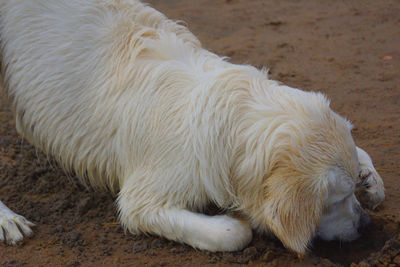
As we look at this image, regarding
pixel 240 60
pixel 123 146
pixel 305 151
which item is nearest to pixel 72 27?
pixel 123 146

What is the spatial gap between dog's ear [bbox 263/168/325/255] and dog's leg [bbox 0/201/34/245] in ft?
5.23

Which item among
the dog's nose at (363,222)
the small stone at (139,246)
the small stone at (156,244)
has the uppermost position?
the dog's nose at (363,222)

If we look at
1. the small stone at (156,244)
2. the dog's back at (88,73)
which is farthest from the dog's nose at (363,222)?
the dog's back at (88,73)

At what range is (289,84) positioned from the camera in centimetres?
567

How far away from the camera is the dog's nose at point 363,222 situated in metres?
3.31

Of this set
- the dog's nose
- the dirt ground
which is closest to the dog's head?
the dog's nose

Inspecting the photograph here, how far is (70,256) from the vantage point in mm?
3311

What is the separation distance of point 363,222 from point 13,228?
2.19 metres

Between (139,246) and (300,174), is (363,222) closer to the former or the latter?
(300,174)

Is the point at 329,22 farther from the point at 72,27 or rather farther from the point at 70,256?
the point at 70,256

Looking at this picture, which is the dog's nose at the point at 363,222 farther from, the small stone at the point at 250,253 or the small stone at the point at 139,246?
the small stone at the point at 139,246

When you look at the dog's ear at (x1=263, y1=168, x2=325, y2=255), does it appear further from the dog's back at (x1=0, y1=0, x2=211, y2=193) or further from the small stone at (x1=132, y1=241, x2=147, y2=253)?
the dog's back at (x1=0, y1=0, x2=211, y2=193)

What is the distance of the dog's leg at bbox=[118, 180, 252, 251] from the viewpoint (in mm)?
3168

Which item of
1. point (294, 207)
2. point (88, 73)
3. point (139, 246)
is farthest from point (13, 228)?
point (294, 207)
